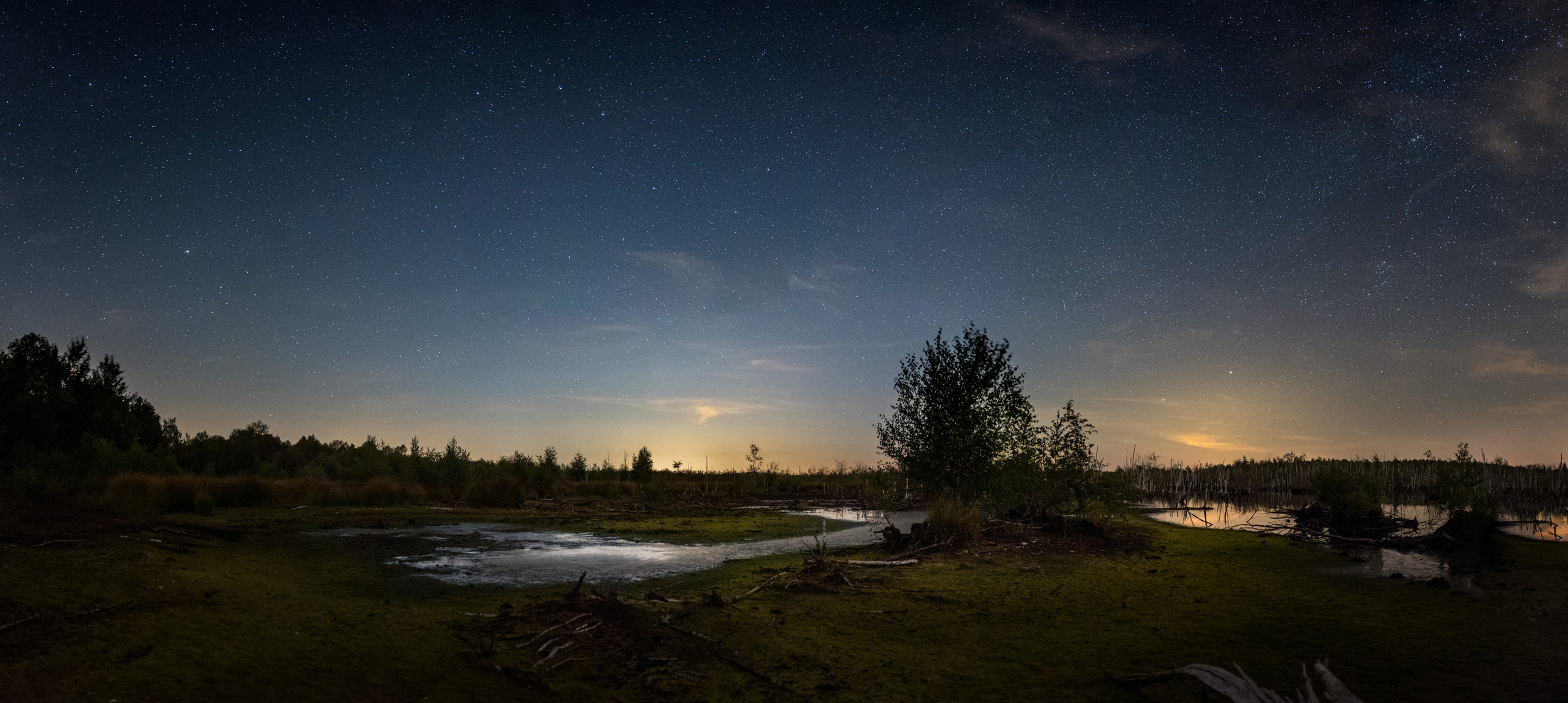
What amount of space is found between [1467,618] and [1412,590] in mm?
2550

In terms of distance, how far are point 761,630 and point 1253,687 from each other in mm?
5839

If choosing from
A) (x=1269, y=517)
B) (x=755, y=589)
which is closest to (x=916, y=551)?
(x=755, y=589)

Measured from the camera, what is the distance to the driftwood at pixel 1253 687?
233 inches

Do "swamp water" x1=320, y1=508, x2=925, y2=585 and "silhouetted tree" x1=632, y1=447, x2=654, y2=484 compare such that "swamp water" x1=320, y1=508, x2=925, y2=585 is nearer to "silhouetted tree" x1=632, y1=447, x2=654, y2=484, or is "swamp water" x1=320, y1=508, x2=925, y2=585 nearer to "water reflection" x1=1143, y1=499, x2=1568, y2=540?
"water reflection" x1=1143, y1=499, x2=1568, y2=540

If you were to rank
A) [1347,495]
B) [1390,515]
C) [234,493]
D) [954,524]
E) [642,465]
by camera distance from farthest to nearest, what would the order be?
[642,465] → [234,493] → [1390,515] → [1347,495] → [954,524]

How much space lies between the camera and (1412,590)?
12.6 m

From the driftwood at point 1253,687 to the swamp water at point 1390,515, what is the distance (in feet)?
34.2

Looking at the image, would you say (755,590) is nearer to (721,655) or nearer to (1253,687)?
(721,655)

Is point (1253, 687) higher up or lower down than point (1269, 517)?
higher up

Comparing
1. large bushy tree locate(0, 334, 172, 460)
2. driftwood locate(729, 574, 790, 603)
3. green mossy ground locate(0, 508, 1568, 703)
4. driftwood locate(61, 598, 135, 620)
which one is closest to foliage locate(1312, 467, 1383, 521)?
green mossy ground locate(0, 508, 1568, 703)

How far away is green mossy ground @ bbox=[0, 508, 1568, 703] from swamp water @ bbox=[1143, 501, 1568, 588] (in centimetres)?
122

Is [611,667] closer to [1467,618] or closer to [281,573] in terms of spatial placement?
[281,573]

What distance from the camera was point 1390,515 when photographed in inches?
1013

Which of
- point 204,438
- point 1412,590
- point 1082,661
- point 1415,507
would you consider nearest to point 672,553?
point 1082,661
